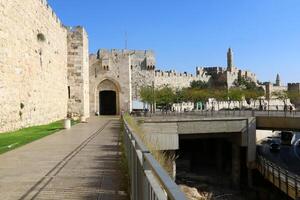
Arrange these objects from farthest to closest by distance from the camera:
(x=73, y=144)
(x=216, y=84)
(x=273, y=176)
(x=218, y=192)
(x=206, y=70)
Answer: (x=206, y=70), (x=216, y=84), (x=218, y=192), (x=273, y=176), (x=73, y=144)

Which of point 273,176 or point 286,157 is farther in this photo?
point 286,157

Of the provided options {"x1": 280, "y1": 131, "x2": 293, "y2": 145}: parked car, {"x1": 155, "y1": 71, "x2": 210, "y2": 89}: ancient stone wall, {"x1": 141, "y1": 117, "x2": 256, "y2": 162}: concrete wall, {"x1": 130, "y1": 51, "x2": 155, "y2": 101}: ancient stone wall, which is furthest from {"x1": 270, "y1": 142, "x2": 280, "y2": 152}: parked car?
{"x1": 155, "y1": 71, "x2": 210, "y2": 89}: ancient stone wall

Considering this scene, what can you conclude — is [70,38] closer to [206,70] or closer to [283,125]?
[283,125]

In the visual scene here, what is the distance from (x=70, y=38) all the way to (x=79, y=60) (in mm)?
1730

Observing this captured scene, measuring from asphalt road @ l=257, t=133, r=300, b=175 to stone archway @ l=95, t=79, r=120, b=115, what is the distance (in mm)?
12622

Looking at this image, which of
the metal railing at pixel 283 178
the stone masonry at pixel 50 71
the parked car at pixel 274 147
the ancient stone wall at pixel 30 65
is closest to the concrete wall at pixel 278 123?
the metal railing at pixel 283 178

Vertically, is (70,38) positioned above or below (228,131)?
above

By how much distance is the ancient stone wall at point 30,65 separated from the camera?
15.5m

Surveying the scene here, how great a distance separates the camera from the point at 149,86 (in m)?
46.2

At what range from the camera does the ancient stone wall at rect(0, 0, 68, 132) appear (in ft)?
50.8

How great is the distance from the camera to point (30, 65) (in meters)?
19.7

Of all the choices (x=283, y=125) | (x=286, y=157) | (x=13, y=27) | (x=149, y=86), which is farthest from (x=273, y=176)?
(x=149, y=86)

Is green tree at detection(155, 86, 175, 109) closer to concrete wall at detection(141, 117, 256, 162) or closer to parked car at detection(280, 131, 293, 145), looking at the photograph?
parked car at detection(280, 131, 293, 145)

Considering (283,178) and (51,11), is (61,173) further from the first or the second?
(51,11)
